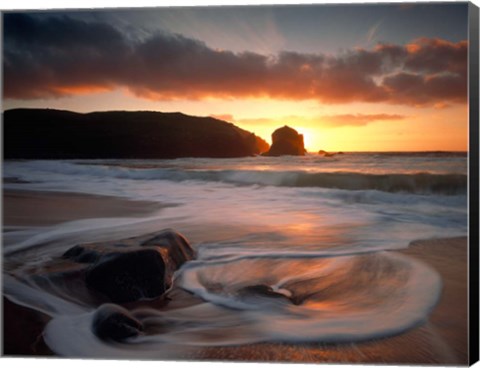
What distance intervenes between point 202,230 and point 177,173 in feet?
1.38

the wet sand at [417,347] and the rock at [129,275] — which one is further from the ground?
the rock at [129,275]

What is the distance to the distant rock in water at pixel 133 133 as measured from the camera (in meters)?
3.53

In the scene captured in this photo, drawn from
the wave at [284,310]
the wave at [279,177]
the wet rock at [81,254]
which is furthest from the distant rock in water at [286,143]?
the wet rock at [81,254]

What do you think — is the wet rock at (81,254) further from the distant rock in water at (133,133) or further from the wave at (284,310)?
the distant rock in water at (133,133)

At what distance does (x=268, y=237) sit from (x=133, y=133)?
1047 mm

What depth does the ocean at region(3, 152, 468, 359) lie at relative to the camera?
3135mm

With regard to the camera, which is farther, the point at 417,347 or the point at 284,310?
the point at 284,310

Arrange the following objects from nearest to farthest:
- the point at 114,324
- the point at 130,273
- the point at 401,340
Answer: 1. the point at 401,340
2. the point at 114,324
3. the point at 130,273

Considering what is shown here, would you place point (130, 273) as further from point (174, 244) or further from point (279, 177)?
Answer: point (279, 177)

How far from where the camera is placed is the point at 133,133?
356 cm

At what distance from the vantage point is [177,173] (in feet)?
12.1

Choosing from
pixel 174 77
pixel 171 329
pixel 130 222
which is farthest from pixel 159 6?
pixel 171 329

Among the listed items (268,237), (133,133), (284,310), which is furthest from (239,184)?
(284,310)

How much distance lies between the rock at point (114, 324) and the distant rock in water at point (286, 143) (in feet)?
4.03
